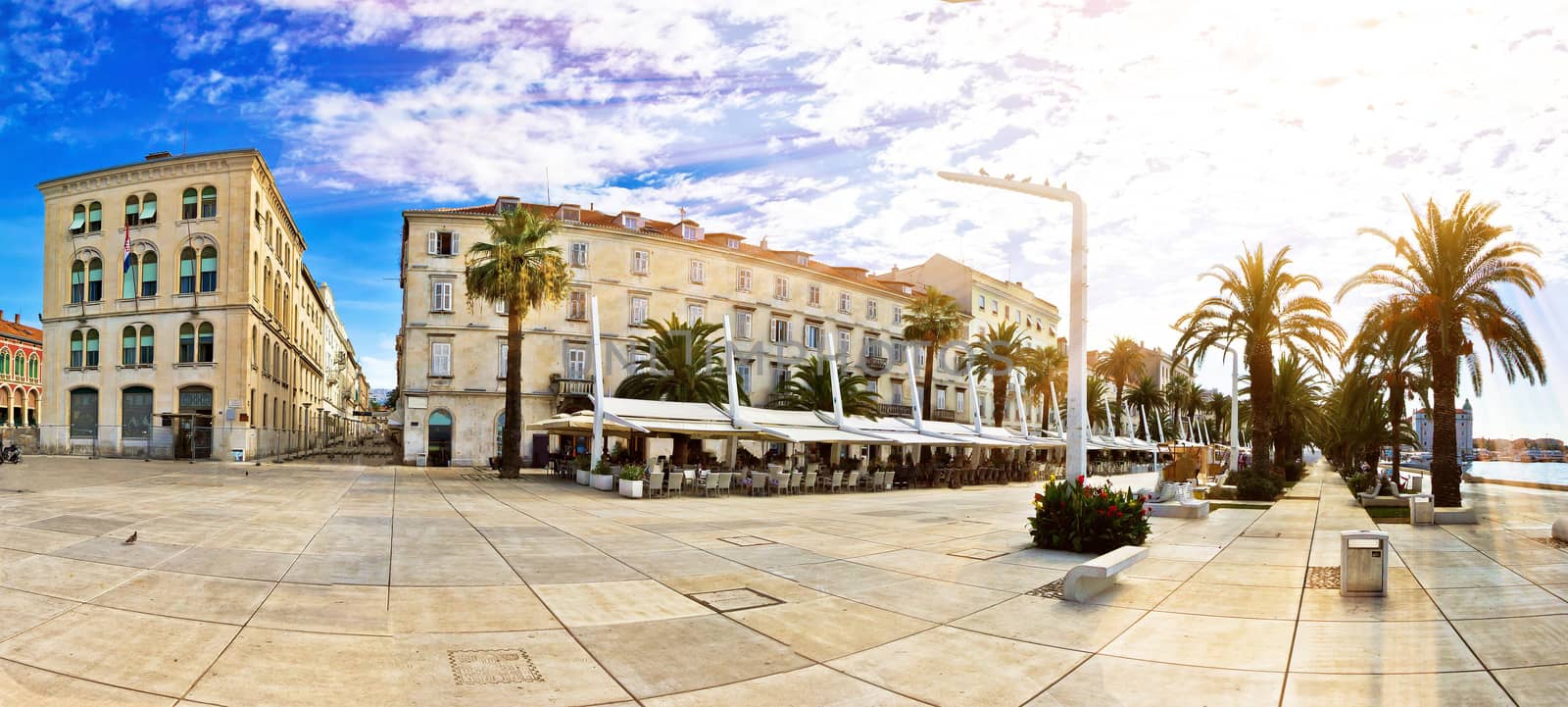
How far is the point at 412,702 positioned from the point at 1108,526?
387 inches

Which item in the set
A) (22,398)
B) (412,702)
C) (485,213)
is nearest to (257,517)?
(412,702)

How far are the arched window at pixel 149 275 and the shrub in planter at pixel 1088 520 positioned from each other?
4669cm

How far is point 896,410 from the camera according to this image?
57625 mm

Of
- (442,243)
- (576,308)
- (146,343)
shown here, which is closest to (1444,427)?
(576,308)

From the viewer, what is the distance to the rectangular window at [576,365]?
45.6 meters

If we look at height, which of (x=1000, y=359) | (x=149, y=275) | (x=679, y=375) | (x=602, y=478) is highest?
(x=149, y=275)

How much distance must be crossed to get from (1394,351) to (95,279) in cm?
5730

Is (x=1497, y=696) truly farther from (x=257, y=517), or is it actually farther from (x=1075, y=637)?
(x=257, y=517)

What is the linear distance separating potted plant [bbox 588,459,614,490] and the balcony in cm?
3166

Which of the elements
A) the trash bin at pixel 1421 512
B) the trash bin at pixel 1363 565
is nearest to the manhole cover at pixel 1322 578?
the trash bin at pixel 1363 565

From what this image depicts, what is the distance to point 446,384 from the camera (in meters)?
43.1

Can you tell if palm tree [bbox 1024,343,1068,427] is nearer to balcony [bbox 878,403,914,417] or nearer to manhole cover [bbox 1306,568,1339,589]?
balcony [bbox 878,403,914,417]

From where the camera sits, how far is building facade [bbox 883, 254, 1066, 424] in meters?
66.6

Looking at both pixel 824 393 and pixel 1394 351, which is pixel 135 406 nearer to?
pixel 824 393
